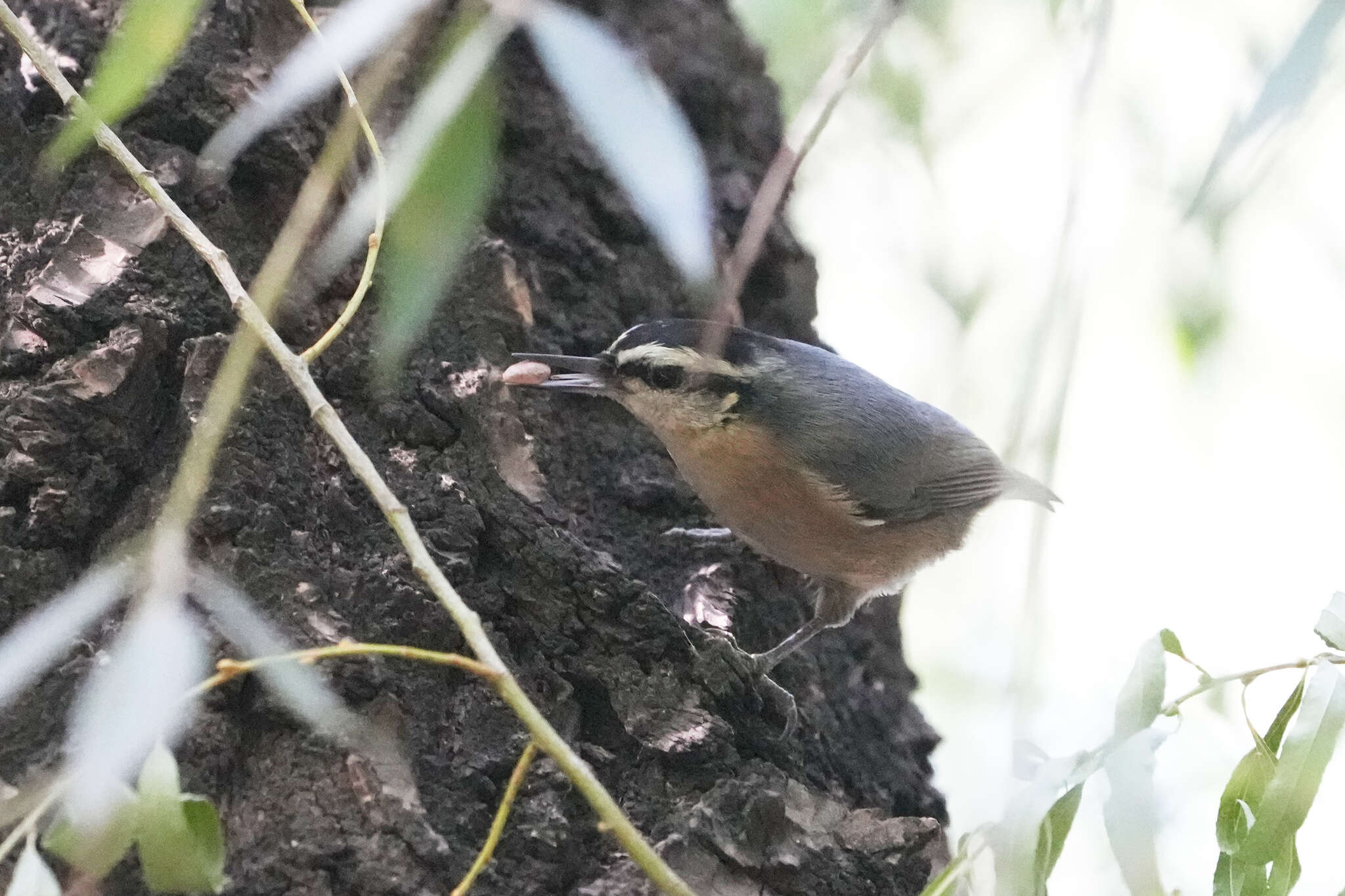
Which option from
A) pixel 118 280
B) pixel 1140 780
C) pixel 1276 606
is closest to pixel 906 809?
pixel 1140 780

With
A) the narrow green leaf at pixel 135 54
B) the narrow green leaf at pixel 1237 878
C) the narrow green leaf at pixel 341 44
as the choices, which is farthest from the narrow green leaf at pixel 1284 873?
the narrow green leaf at pixel 135 54

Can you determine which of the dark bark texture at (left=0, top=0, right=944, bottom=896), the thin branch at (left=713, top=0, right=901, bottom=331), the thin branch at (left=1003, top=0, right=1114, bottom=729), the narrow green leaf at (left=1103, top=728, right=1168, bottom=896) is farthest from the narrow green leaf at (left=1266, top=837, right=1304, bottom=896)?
the thin branch at (left=713, top=0, right=901, bottom=331)

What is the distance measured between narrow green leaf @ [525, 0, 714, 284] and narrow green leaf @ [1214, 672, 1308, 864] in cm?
79

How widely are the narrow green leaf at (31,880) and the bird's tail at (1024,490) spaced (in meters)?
2.04

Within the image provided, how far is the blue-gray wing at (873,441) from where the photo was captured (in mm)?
2373

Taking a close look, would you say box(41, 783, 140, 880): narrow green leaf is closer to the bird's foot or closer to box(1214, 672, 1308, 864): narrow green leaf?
the bird's foot

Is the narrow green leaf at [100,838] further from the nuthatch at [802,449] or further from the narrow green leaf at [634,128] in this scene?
the nuthatch at [802,449]

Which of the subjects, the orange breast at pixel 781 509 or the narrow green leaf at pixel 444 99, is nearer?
the narrow green leaf at pixel 444 99

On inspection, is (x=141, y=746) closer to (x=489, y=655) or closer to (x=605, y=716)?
(x=489, y=655)

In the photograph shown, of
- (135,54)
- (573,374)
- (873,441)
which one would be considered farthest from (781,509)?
(135,54)

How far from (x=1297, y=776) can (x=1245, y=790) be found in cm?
9

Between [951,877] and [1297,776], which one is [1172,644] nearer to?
[1297,776]

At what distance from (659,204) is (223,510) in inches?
26.6

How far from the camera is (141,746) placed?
1.09m
